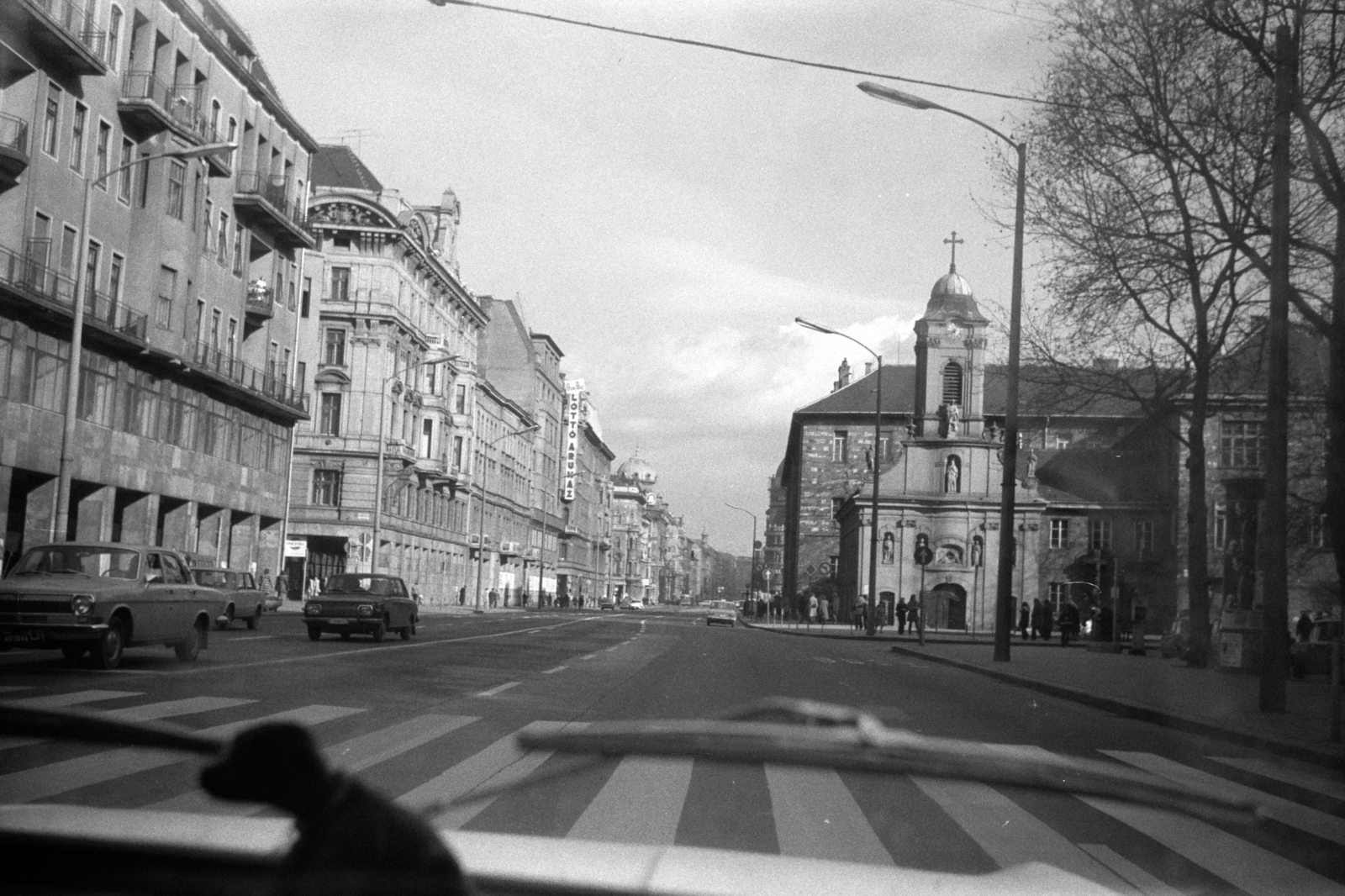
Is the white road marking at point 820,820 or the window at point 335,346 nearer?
the white road marking at point 820,820

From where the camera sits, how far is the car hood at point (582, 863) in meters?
1.63

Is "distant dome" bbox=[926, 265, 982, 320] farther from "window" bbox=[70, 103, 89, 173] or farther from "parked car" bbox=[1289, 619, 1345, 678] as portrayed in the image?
"window" bbox=[70, 103, 89, 173]

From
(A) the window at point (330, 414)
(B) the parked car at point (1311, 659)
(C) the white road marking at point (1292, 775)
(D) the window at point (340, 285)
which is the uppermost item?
(D) the window at point (340, 285)

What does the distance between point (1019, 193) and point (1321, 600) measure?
121ft

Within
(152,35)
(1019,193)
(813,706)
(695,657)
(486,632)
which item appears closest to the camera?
(813,706)

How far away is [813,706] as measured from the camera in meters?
1.79

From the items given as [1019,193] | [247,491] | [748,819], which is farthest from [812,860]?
[247,491]

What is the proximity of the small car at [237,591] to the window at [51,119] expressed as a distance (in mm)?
9986

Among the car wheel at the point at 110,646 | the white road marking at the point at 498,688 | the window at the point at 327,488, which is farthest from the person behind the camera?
the window at the point at 327,488

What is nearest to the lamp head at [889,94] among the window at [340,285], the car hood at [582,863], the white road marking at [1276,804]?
the white road marking at [1276,804]

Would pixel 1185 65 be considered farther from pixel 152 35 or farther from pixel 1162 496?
pixel 1162 496

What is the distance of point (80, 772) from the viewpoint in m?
4.16

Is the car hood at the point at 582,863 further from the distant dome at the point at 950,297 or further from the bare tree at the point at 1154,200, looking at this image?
the bare tree at the point at 1154,200

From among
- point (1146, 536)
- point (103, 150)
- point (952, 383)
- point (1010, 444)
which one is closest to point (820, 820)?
point (1010, 444)
